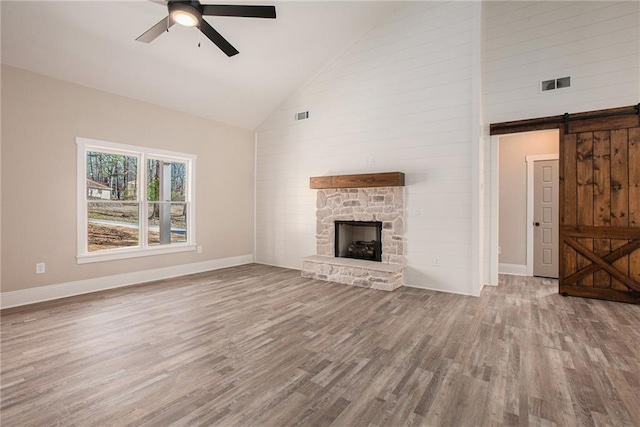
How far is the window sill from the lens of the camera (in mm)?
4551

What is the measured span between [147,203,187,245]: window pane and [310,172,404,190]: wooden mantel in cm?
257

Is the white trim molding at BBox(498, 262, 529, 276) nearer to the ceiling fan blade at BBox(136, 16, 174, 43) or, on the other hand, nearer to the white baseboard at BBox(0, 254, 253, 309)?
the white baseboard at BBox(0, 254, 253, 309)

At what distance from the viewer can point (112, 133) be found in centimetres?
480

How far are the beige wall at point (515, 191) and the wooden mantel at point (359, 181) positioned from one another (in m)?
2.63

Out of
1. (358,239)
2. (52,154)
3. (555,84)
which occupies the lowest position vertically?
(358,239)

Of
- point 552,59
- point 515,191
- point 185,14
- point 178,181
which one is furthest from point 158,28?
point 515,191

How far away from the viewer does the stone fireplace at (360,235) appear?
493cm

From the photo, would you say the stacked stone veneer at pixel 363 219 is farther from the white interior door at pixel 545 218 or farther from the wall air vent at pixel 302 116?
the white interior door at pixel 545 218

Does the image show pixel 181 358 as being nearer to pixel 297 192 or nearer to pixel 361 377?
pixel 361 377

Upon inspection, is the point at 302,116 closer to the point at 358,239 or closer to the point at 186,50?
the point at 186,50

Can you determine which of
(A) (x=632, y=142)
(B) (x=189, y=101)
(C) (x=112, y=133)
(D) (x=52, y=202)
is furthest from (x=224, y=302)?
(A) (x=632, y=142)

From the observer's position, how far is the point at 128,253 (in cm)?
502

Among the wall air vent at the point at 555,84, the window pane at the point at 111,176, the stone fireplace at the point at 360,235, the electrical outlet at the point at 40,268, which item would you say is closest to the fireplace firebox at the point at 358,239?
the stone fireplace at the point at 360,235

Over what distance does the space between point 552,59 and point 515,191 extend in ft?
7.61
